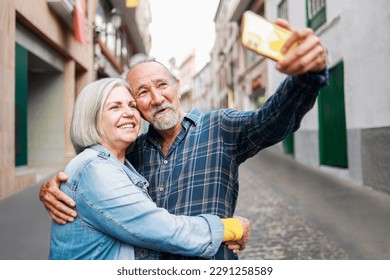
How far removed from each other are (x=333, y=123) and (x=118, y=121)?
20.4 feet

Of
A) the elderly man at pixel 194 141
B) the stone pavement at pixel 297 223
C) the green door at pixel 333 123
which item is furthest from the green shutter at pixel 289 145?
the elderly man at pixel 194 141

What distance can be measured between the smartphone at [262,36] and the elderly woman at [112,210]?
22.0 inches

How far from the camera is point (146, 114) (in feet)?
5.12

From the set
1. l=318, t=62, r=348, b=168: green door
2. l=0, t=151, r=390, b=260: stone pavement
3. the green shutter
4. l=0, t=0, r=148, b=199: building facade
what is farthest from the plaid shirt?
the green shutter

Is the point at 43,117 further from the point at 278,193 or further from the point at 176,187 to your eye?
the point at 176,187

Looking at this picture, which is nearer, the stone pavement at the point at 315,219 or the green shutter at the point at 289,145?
the stone pavement at the point at 315,219

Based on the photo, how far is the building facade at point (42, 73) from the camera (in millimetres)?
4238

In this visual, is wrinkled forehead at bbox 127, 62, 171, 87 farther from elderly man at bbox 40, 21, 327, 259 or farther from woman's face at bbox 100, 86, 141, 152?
woman's face at bbox 100, 86, 141, 152

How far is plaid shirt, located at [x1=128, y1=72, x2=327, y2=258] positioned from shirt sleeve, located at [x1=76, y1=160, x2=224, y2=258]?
273 millimetres

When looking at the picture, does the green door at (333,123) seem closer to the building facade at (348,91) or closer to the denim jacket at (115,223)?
the building facade at (348,91)

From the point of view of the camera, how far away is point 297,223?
400 cm

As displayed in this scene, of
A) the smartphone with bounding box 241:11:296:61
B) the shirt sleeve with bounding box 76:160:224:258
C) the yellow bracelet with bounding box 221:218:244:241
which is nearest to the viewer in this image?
the smartphone with bounding box 241:11:296:61

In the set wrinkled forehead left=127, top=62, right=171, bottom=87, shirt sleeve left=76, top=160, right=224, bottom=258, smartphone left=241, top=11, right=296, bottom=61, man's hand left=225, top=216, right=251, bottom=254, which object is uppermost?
wrinkled forehead left=127, top=62, right=171, bottom=87

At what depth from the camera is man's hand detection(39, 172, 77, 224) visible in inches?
45.9
